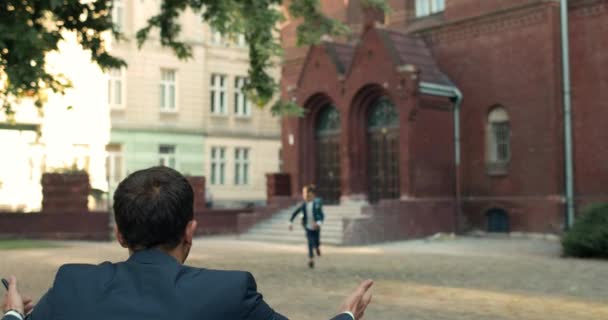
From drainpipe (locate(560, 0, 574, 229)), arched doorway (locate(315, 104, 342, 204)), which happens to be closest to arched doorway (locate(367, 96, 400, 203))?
arched doorway (locate(315, 104, 342, 204))

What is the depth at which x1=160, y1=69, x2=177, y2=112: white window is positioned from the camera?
3841 centimetres

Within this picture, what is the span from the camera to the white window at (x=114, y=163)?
119ft

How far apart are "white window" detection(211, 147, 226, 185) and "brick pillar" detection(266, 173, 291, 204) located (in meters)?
12.5

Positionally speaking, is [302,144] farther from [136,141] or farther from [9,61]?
[9,61]

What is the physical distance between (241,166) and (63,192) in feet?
58.2

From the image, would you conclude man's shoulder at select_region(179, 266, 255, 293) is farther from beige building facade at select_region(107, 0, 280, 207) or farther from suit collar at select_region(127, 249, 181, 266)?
beige building facade at select_region(107, 0, 280, 207)

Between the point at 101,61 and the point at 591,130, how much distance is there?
14.5 m

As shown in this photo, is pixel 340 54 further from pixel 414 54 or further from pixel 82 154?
pixel 82 154

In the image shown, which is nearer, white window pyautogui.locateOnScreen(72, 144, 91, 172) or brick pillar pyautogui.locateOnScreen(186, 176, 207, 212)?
brick pillar pyautogui.locateOnScreen(186, 176, 207, 212)

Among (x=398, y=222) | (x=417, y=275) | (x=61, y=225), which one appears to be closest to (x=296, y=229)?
(x=398, y=222)

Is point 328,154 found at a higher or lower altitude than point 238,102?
lower

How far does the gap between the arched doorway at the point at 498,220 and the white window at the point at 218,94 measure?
2045 centimetres

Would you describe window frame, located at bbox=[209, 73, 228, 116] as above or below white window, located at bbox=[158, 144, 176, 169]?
above

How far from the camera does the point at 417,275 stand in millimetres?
13445
